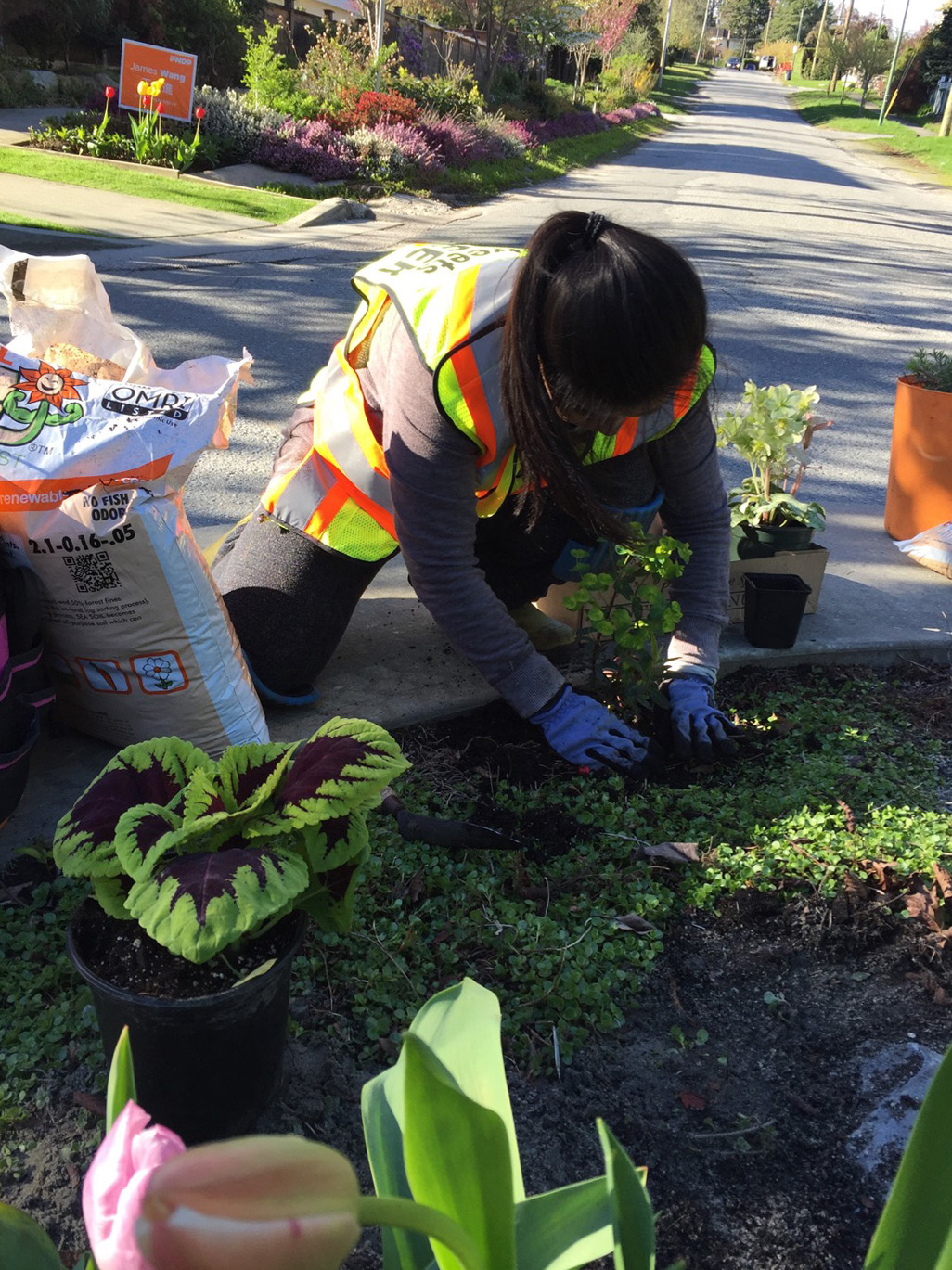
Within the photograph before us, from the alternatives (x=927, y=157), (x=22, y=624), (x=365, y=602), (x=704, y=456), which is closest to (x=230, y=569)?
(x=365, y=602)

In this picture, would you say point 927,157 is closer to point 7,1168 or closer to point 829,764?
point 829,764

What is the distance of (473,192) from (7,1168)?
1332cm

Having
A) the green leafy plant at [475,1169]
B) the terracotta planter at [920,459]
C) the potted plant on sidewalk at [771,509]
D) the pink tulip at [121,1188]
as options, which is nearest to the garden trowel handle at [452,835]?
the green leafy plant at [475,1169]

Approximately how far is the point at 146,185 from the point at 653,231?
513cm

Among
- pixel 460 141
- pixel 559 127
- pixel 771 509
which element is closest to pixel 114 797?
pixel 771 509

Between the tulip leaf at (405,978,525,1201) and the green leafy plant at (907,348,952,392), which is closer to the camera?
the tulip leaf at (405,978,525,1201)

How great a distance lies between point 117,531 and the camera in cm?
190

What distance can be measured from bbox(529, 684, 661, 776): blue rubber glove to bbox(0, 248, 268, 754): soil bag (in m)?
0.63

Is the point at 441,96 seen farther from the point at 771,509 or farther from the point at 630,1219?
the point at 630,1219

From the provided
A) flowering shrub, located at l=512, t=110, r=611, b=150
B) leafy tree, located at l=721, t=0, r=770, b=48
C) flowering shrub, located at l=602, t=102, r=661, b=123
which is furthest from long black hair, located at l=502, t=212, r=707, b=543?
leafy tree, located at l=721, t=0, r=770, b=48

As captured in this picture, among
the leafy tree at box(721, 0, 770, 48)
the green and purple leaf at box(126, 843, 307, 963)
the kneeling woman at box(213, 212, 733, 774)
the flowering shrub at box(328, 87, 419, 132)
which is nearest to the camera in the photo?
the green and purple leaf at box(126, 843, 307, 963)

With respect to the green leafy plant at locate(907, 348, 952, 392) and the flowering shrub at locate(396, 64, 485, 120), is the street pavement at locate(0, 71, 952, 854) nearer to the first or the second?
the green leafy plant at locate(907, 348, 952, 392)

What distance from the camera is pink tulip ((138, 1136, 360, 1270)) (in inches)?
17.4

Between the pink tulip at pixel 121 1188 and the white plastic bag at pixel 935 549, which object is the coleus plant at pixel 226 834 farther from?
the white plastic bag at pixel 935 549
